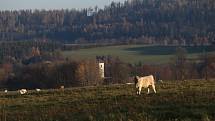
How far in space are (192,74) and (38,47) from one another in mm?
97078

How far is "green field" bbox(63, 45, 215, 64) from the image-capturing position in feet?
442

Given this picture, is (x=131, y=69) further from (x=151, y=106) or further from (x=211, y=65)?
(x=151, y=106)

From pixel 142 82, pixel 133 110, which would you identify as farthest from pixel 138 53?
pixel 133 110

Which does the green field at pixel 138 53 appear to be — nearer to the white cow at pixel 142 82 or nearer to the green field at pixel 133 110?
the white cow at pixel 142 82

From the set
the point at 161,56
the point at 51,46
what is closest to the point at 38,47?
the point at 51,46

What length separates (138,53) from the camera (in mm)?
149750

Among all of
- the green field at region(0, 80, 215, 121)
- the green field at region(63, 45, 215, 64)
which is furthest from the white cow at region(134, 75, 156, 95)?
the green field at region(63, 45, 215, 64)

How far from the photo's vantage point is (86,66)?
107 metres

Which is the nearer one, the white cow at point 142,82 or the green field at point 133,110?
the green field at point 133,110

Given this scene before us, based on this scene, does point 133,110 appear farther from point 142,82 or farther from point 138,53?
point 138,53

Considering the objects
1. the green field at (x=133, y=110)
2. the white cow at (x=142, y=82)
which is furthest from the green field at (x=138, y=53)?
the green field at (x=133, y=110)

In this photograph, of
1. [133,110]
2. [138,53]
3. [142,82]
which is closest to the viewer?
[133,110]

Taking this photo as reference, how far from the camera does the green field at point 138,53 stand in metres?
135

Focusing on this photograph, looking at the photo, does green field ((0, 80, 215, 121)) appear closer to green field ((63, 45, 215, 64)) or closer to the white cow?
the white cow
